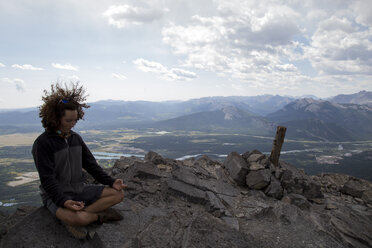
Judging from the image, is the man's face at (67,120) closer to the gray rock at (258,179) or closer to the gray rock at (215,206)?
the gray rock at (215,206)

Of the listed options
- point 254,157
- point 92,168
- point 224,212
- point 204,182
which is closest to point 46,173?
point 92,168

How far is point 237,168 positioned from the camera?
44.3ft

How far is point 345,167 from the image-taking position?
452 feet

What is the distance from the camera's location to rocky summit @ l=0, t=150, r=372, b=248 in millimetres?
6099

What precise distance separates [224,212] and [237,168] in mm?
4298

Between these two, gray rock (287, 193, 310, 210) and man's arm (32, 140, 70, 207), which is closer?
man's arm (32, 140, 70, 207)

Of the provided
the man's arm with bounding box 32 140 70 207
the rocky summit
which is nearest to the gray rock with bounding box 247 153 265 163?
the rocky summit

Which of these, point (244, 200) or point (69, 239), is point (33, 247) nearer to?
point (69, 239)

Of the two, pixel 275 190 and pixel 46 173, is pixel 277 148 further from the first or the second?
pixel 46 173

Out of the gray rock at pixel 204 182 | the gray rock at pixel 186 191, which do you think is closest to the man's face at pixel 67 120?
the gray rock at pixel 186 191

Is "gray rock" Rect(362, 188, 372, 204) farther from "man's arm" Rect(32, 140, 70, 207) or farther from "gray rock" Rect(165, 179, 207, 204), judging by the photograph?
"man's arm" Rect(32, 140, 70, 207)

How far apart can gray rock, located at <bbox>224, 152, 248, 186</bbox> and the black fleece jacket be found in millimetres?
9069

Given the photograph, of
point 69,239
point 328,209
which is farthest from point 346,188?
point 69,239

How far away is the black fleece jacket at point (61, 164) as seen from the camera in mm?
4730
